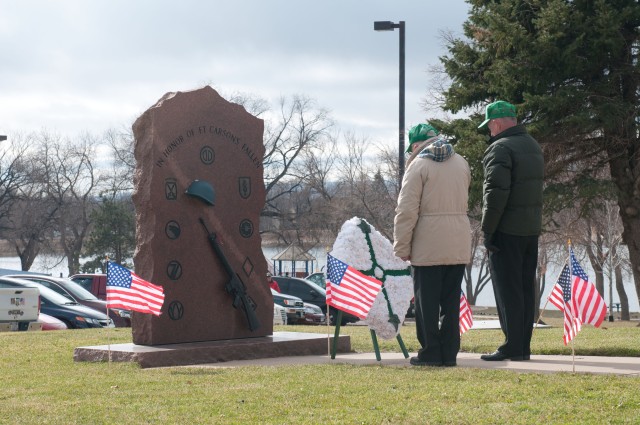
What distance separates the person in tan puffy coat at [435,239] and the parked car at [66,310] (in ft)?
42.5

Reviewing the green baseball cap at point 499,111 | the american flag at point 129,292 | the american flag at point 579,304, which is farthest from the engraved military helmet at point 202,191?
the american flag at point 579,304

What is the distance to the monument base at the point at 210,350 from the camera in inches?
375

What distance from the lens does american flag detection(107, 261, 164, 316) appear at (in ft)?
30.9

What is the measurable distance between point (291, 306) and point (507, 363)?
56.7 feet

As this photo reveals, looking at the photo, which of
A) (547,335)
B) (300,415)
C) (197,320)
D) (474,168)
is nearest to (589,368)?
(300,415)

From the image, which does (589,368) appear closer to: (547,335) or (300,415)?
(300,415)

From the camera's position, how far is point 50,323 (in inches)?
771

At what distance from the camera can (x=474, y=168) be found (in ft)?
63.9

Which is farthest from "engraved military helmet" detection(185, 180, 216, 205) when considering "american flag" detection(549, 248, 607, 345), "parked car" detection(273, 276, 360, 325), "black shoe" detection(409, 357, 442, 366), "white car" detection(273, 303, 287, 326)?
"parked car" detection(273, 276, 360, 325)

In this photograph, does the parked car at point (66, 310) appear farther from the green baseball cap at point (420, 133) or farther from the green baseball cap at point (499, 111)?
the green baseball cap at point (499, 111)

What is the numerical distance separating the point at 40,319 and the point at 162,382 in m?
12.9

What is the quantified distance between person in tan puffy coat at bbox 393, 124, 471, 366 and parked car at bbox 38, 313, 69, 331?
1269 cm

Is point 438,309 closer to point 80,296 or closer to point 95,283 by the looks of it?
point 80,296

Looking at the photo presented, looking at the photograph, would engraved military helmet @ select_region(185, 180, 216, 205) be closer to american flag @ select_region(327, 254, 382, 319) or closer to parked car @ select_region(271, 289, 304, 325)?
american flag @ select_region(327, 254, 382, 319)
